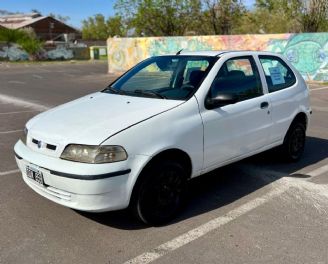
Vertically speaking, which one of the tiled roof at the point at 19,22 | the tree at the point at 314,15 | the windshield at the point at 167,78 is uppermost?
the tiled roof at the point at 19,22

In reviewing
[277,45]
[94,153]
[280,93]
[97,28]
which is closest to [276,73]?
[280,93]

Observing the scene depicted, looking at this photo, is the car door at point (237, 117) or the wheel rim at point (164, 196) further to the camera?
the car door at point (237, 117)

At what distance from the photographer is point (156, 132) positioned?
3.74m

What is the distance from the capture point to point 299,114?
5828mm

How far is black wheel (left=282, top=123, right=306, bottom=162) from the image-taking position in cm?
571

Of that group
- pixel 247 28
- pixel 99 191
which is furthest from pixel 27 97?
pixel 247 28

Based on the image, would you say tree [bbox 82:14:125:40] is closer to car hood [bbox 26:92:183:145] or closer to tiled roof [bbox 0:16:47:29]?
tiled roof [bbox 0:16:47:29]

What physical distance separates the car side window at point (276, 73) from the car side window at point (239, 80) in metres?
0.25

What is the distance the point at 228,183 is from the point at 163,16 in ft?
89.0

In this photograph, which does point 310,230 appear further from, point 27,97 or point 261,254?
point 27,97

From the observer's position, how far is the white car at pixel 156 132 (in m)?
3.52

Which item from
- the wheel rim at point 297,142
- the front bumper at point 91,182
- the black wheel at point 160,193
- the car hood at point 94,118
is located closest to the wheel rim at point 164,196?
the black wheel at point 160,193

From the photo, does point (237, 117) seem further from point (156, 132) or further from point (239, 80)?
point (156, 132)

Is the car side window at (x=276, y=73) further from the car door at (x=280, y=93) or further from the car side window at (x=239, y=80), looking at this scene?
the car side window at (x=239, y=80)
